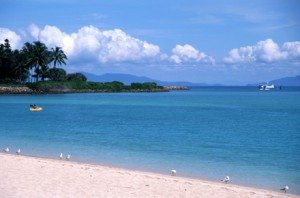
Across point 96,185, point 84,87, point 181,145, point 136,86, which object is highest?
point 136,86

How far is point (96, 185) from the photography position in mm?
12617

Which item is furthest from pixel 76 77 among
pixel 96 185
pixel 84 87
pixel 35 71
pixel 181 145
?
pixel 96 185

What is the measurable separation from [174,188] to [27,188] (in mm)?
4066

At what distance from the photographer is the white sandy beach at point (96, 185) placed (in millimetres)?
11531

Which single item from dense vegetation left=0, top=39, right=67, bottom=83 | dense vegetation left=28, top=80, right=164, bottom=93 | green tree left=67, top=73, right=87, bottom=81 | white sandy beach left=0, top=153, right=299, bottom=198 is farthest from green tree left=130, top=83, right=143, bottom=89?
white sandy beach left=0, top=153, right=299, bottom=198

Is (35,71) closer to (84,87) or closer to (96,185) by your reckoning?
(84,87)

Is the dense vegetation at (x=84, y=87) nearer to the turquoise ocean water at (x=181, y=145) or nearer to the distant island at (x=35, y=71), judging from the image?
the distant island at (x=35, y=71)

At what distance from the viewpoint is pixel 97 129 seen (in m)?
33.1

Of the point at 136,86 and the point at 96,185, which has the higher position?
the point at 136,86

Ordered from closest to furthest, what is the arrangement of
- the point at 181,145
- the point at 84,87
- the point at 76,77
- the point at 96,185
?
the point at 96,185 < the point at 181,145 < the point at 84,87 < the point at 76,77

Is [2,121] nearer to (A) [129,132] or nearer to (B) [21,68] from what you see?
(A) [129,132]

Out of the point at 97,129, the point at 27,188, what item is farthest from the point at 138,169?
the point at 97,129

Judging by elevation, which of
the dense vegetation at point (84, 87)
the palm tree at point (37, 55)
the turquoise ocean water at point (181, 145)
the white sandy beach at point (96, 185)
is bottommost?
the turquoise ocean water at point (181, 145)

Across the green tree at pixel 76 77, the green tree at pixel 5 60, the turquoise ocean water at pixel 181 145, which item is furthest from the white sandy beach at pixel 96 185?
the green tree at pixel 76 77
